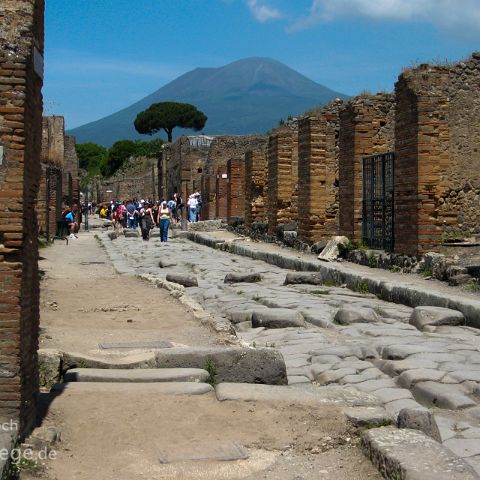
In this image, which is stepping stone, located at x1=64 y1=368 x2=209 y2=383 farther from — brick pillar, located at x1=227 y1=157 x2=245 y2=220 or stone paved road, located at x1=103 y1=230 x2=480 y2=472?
brick pillar, located at x1=227 y1=157 x2=245 y2=220

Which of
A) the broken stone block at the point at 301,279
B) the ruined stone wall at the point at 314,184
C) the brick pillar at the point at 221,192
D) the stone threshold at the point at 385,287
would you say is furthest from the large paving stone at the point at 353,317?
the brick pillar at the point at 221,192

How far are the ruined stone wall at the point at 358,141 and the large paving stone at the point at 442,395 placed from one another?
10.9m

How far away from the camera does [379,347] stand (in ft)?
23.3

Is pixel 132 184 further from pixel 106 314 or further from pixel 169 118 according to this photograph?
pixel 106 314

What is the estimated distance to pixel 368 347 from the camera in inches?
279

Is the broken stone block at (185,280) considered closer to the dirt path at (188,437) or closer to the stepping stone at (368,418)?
the dirt path at (188,437)

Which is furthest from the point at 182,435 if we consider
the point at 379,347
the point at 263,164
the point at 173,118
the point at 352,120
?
the point at 173,118

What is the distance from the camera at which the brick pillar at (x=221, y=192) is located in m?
35.5

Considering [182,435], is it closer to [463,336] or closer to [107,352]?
[107,352]

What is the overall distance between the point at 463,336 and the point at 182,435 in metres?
4.24

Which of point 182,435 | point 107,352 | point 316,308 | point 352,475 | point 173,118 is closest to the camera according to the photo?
point 352,475

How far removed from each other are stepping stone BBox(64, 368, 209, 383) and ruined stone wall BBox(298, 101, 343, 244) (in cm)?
1303

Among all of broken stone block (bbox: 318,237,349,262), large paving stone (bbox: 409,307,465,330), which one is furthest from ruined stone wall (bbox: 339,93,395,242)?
large paving stone (bbox: 409,307,465,330)

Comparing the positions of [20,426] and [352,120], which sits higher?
[352,120]
